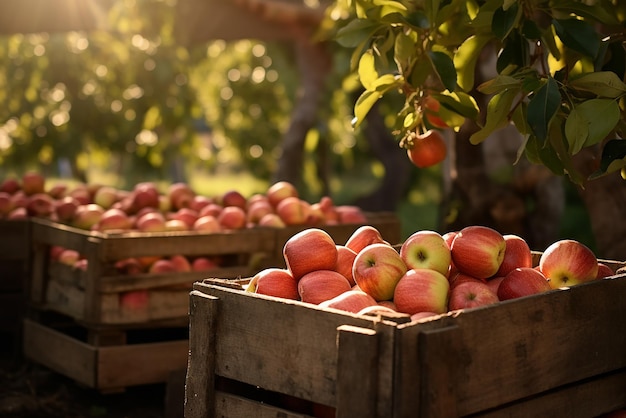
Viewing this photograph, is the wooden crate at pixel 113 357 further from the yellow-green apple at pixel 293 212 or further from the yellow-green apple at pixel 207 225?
the yellow-green apple at pixel 293 212

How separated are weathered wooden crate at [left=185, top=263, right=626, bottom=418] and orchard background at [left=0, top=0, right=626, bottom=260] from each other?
48 centimetres

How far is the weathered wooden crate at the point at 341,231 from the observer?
509 cm

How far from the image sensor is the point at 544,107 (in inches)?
99.5

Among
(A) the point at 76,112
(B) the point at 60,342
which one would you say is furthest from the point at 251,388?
(A) the point at 76,112

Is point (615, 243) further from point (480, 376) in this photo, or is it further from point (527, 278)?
point (480, 376)

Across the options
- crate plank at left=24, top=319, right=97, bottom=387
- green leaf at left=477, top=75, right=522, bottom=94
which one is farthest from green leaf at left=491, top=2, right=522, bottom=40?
crate plank at left=24, top=319, right=97, bottom=387

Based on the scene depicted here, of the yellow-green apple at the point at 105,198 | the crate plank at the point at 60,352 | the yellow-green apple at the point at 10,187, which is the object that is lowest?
the crate plank at the point at 60,352

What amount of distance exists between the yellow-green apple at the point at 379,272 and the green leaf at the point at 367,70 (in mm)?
796

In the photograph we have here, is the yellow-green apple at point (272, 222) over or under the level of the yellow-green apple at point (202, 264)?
over

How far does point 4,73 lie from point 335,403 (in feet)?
46.0

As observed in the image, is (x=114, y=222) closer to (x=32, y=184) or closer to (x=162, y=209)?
(x=162, y=209)

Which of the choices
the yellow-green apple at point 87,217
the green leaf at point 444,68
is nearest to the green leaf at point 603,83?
the green leaf at point 444,68

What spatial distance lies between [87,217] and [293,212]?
1.19m

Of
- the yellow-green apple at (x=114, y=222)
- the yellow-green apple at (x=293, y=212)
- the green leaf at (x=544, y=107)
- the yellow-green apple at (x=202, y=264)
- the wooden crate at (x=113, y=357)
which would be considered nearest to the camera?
the green leaf at (x=544, y=107)
